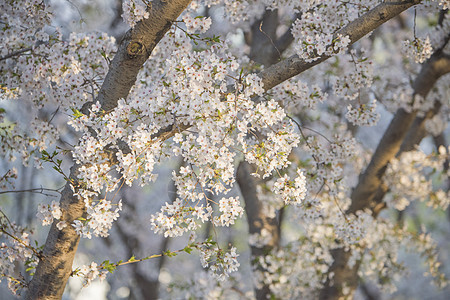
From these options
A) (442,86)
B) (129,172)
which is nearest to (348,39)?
(129,172)

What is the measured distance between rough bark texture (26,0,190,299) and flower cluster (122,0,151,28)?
39 mm

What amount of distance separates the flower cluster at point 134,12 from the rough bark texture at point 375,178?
3.78 metres

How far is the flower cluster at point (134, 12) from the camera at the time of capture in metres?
2.86

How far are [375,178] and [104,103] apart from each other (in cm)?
386

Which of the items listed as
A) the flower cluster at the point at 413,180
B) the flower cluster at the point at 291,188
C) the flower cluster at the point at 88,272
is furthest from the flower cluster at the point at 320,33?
the flower cluster at the point at 413,180

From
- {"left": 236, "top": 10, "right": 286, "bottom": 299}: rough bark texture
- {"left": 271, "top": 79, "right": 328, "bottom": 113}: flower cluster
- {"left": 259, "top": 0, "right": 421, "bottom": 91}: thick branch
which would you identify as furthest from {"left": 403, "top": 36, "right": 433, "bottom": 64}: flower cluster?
{"left": 236, "top": 10, "right": 286, "bottom": 299}: rough bark texture

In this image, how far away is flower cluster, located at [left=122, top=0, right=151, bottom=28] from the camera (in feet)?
9.39

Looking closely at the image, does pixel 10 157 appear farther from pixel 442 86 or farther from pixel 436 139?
pixel 436 139

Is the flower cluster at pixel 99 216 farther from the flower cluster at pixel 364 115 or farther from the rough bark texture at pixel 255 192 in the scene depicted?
the rough bark texture at pixel 255 192

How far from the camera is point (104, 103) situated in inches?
121

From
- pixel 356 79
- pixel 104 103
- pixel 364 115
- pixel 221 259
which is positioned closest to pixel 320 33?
pixel 356 79

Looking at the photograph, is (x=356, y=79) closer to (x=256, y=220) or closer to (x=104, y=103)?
(x=104, y=103)

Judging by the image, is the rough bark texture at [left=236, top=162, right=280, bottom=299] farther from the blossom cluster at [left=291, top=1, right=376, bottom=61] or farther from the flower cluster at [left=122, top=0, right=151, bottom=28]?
the flower cluster at [left=122, top=0, right=151, bottom=28]

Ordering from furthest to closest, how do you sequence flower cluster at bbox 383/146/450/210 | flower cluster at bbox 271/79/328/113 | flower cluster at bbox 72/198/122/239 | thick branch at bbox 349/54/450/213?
1. flower cluster at bbox 383/146/450/210
2. thick branch at bbox 349/54/450/213
3. flower cluster at bbox 271/79/328/113
4. flower cluster at bbox 72/198/122/239
